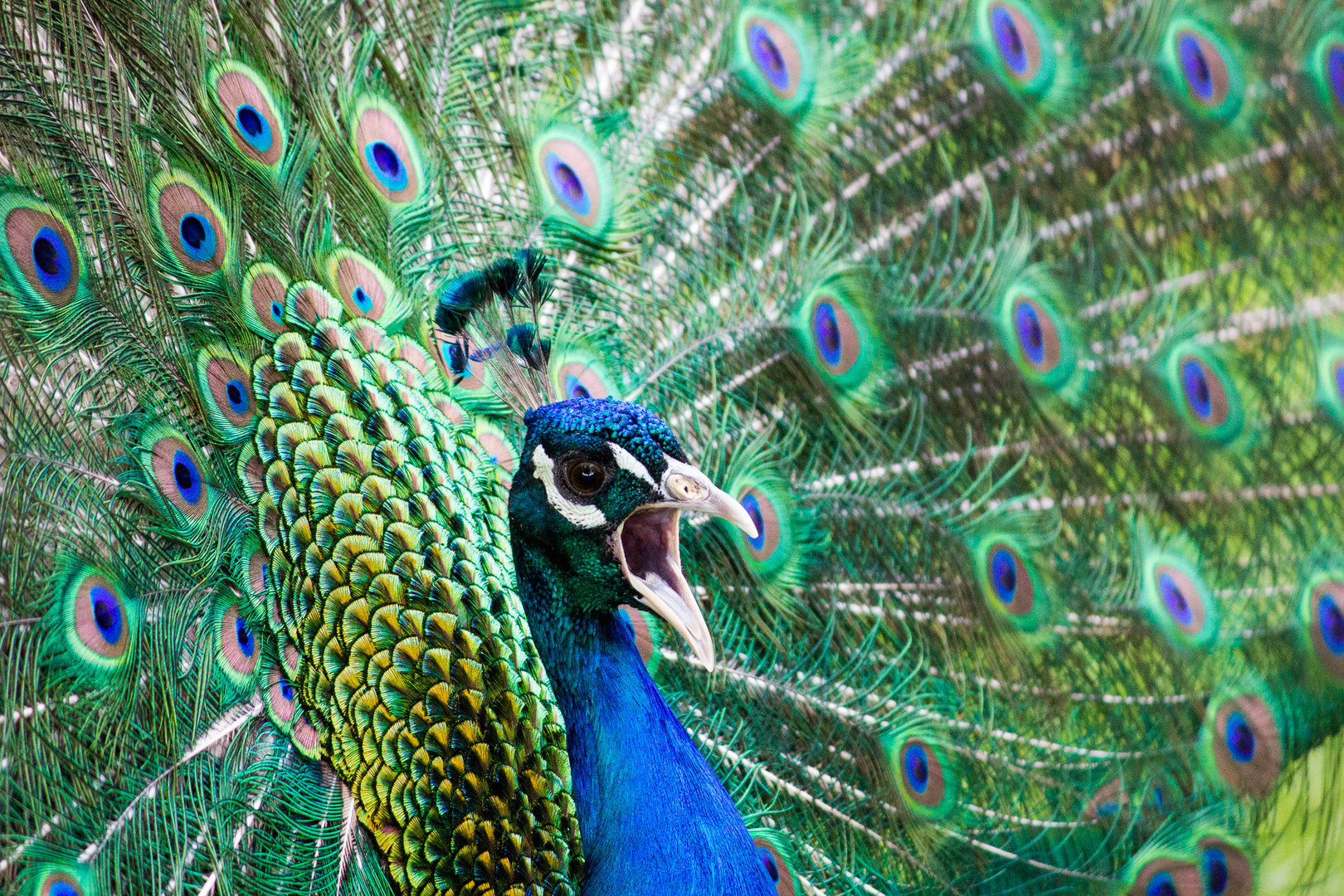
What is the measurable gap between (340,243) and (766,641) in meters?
0.70

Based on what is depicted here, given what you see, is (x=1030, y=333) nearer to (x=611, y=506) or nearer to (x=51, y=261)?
(x=611, y=506)

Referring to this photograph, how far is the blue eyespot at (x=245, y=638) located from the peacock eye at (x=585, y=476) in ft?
1.30

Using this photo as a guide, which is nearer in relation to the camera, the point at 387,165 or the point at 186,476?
the point at 186,476

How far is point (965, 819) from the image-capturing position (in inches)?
61.4

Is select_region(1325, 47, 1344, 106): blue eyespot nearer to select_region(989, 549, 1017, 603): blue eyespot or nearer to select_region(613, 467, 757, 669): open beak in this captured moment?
select_region(989, 549, 1017, 603): blue eyespot

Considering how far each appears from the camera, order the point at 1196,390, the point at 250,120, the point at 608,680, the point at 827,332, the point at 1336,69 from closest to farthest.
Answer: the point at 608,680 < the point at 250,120 < the point at 827,332 < the point at 1196,390 < the point at 1336,69

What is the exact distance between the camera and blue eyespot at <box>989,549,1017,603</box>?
170 centimetres

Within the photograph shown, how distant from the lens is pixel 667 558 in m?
1.16

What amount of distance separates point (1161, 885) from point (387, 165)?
1329 mm

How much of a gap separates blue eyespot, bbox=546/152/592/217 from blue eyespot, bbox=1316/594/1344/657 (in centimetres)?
124

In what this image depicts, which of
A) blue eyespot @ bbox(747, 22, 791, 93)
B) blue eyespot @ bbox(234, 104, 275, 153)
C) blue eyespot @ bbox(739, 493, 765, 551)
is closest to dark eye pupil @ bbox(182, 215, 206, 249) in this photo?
blue eyespot @ bbox(234, 104, 275, 153)

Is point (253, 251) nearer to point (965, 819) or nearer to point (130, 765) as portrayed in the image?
point (130, 765)

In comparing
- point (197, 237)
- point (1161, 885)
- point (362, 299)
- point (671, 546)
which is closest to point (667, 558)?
point (671, 546)

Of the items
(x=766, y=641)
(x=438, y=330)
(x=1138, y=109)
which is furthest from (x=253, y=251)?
(x=1138, y=109)
